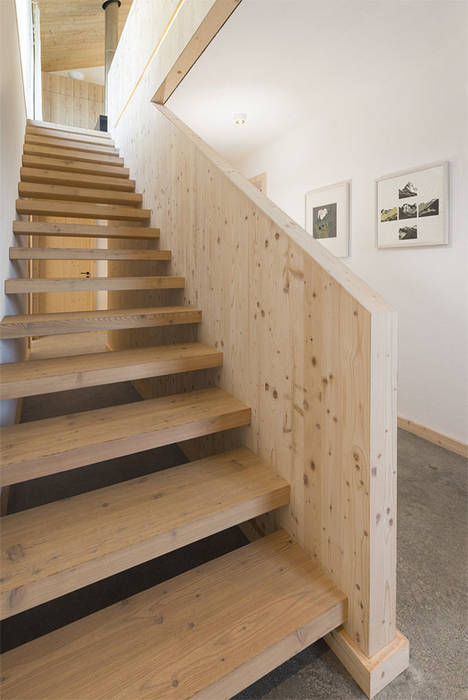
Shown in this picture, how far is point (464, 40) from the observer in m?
2.33

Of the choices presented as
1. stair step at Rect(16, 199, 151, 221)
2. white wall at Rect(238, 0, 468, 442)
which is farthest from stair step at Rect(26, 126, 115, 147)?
white wall at Rect(238, 0, 468, 442)

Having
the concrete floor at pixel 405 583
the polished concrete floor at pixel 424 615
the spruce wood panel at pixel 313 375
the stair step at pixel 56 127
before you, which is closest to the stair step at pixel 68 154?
the stair step at pixel 56 127

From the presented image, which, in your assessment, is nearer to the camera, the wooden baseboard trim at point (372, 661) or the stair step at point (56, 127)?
the wooden baseboard trim at point (372, 661)

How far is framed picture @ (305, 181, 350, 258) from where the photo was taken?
3.28 metres

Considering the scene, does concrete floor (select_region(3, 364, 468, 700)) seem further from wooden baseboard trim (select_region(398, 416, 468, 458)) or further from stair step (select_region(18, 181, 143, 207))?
stair step (select_region(18, 181, 143, 207))

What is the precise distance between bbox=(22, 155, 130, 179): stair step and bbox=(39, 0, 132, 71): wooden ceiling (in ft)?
13.6

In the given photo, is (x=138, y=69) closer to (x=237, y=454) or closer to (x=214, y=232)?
(x=214, y=232)

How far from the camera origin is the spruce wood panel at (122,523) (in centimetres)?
105

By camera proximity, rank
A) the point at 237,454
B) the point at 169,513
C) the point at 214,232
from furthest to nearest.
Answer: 1. the point at 214,232
2. the point at 237,454
3. the point at 169,513

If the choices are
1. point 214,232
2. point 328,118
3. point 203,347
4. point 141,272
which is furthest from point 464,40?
point 141,272

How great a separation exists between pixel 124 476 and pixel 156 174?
211cm

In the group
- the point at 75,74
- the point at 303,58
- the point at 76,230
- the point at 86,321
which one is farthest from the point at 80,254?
the point at 75,74

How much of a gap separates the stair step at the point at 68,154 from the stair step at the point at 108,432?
2.84m

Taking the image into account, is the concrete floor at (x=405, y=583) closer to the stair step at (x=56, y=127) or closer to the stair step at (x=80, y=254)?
the stair step at (x=80, y=254)
